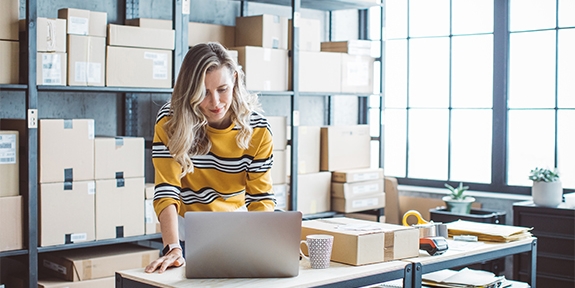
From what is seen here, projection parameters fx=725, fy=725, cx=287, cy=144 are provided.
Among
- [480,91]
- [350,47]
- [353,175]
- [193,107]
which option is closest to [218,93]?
[193,107]

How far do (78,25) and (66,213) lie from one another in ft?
2.98

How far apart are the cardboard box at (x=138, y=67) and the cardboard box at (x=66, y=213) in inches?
21.7

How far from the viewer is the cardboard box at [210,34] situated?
4.28 m

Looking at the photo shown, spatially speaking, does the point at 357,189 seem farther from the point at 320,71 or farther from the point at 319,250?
the point at 319,250

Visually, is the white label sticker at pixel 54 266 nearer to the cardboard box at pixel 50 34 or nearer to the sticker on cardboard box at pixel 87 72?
the sticker on cardboard box at pixel 87 72

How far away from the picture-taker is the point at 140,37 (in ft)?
12.2

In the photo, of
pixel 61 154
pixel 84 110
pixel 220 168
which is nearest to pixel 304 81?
pixel 84 110

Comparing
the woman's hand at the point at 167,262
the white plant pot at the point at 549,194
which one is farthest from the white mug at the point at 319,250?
the white plant pot at the point at 549,194

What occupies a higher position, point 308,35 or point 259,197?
point 308,35

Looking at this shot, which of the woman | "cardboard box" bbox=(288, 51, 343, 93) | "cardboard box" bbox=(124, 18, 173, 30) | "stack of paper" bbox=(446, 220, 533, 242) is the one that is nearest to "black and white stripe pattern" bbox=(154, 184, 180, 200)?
the woman

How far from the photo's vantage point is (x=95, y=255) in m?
3.68

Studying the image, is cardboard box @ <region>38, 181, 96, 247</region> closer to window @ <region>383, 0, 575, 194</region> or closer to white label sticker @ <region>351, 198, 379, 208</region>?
white label sticker @ <region>351, 198, 379, 208</region>

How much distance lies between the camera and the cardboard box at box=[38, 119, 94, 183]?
3.42 m

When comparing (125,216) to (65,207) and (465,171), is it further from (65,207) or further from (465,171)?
(465,171)
